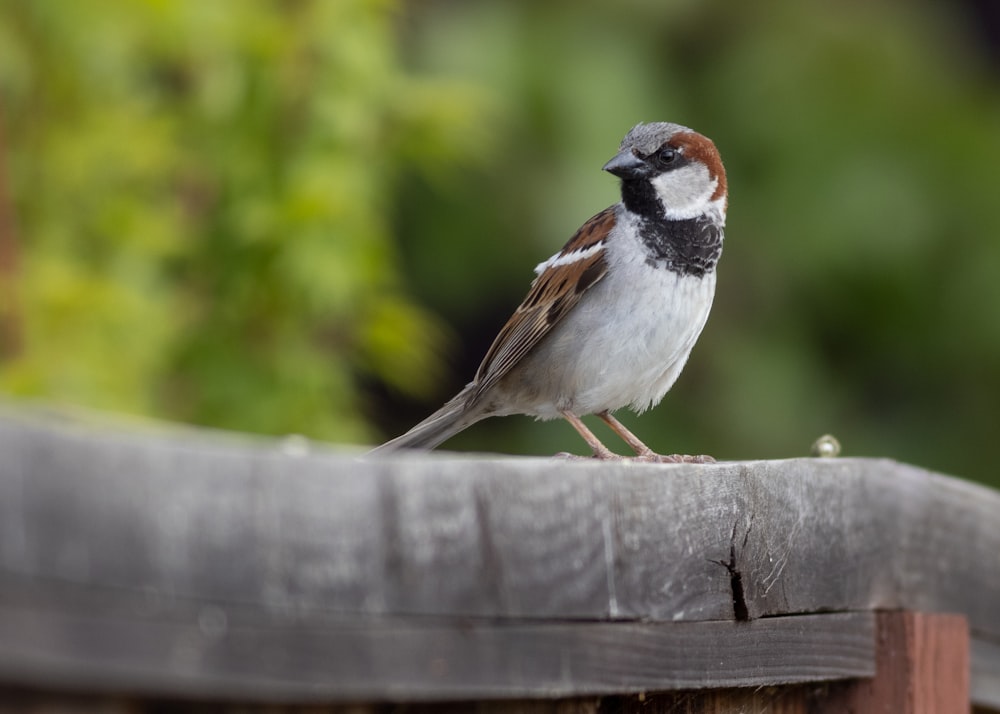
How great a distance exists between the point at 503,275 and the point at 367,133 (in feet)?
4.95

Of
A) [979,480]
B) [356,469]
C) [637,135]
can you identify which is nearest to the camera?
[356,469]

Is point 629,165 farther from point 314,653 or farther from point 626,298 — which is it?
point 314,653

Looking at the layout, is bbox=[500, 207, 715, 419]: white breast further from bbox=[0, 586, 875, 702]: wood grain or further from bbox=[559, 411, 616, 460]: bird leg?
bbox=[0, 586, 875, 702]: wood grain

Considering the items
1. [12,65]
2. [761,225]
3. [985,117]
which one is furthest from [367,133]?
[985,117]

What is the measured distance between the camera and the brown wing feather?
9.19 feet

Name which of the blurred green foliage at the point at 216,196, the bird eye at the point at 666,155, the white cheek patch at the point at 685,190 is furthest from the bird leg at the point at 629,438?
the blurred green foliage at the point at 216,196

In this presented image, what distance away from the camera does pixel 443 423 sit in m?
2.81

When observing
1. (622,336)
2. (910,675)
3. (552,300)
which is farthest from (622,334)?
(910,675)

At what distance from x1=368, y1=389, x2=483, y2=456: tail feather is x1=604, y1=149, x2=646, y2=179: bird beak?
0.57m

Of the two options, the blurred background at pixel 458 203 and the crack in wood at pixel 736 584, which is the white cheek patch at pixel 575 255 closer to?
the blurred background at pixel 458 203

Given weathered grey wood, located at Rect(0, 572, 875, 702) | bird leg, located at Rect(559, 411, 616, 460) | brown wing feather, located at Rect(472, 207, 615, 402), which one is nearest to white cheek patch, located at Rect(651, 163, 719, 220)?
brown wing feather, located at Rect(472, 207, 615, 402)

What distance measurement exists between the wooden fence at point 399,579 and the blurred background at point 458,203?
1.79m

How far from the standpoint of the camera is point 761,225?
16.3 ft

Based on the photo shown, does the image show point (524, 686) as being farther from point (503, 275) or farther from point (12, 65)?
point (503, 275)
